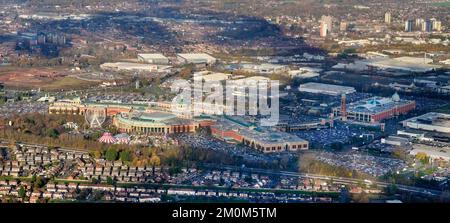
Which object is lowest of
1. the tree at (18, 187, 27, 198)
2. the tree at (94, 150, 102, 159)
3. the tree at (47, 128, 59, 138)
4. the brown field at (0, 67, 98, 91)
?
the brown field at (0, 67, 98, 91)

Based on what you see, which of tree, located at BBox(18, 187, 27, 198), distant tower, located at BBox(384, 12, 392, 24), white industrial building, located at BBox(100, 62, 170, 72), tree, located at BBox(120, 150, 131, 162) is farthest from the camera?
distant tower, located at BBox(384, 12, 392, 24)

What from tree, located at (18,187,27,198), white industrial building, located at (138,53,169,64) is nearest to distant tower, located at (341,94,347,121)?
tree, located at (18,187,27,198)

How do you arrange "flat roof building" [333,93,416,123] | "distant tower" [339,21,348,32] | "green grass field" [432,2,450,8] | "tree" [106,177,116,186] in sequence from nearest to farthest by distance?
1. "tree" [106,177,116,186]
2. "flat roof building" [333,93,416,123]
3. "distant tower" [339,21,348,32]
4. "green grass field" [432,2,450,8]

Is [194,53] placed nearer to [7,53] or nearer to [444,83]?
[7,53]

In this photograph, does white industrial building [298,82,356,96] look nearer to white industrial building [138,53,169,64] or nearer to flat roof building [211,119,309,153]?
flat roof building [211,119,309,153]

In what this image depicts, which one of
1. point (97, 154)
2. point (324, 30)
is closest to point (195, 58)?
point (324, 30)

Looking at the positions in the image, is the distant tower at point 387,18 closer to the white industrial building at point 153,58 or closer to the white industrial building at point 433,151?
the white industrial building at point 153,58

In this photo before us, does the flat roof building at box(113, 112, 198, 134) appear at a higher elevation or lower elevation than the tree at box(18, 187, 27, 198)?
lower

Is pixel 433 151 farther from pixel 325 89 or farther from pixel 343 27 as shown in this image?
pixel 343 27
